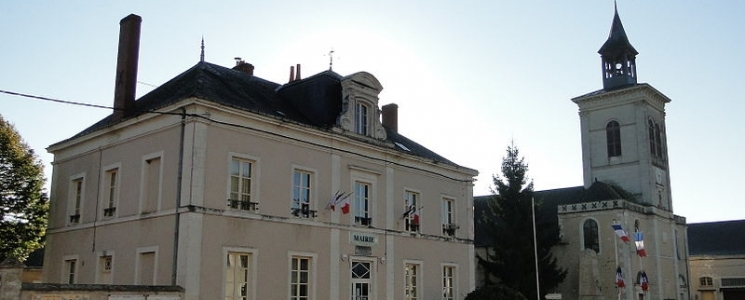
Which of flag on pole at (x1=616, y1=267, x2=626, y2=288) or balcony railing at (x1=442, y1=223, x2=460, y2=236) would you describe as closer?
balcony railing at (x1=442, y1=223, x2=460, y2=236)

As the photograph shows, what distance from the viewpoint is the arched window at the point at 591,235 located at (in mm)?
41156

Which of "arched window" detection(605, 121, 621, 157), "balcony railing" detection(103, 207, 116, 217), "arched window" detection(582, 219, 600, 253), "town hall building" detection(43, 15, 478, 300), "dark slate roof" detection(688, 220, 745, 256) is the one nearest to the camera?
"town hall building" detection(43, 15, 478, 300)

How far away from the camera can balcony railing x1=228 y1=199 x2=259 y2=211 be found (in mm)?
18484

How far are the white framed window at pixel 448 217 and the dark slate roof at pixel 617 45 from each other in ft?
83.6

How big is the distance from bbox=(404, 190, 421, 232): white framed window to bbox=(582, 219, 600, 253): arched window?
64.8 ft

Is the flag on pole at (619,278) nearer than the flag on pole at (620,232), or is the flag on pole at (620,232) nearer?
the flag on pole at (620,232)

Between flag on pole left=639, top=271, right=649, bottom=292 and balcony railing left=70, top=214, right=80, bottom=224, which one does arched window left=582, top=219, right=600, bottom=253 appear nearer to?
flag on pole left=639, top=271, right=649, bottom=292

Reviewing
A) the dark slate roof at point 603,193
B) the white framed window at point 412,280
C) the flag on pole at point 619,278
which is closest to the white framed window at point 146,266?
the white framed window at point 412,280

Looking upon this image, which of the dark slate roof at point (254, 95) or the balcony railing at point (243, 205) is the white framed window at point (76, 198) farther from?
the balcony railing at point (243, 205)

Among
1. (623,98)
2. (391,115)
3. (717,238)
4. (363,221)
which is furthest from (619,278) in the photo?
(717,238)

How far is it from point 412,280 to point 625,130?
88.0ft

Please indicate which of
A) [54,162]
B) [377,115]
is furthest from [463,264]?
[54,162]

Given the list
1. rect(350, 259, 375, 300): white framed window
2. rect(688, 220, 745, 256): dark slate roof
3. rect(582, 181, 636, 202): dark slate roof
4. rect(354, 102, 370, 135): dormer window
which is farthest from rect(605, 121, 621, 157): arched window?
rect(350, 259, 375, 300): white framed window

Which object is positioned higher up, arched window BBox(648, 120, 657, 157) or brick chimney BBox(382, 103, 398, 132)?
arched window BBox(648, 120, 657, 157)
